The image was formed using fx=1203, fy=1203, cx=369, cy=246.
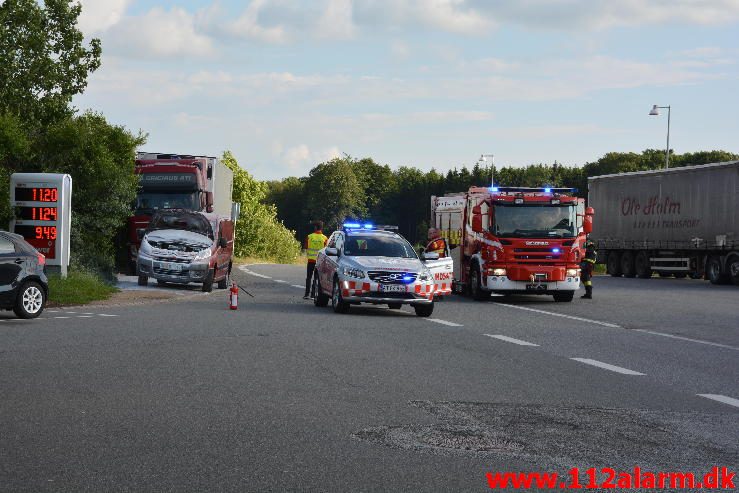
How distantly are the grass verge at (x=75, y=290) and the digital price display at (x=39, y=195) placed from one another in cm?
176

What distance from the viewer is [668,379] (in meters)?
12.5

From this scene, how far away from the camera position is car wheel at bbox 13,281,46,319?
61.7 ft

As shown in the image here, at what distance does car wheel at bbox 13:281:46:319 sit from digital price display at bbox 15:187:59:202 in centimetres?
740

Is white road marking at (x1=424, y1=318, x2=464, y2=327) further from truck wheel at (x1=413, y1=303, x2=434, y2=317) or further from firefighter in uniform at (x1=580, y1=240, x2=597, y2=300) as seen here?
firefighter in uniform at (x1=580, y1=240, x2=597, y2=300)

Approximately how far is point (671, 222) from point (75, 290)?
26161 millimetres

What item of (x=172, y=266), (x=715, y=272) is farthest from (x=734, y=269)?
(x=172, y=266)

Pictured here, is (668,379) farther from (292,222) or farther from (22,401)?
(292,222)

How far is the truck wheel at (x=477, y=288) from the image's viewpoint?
88.9 ft

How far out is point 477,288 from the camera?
89.2 feet

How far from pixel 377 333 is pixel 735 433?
8.86m

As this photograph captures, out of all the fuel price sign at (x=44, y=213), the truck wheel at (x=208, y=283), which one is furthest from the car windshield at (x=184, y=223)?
the fuel price sign at (x=44, y=213)

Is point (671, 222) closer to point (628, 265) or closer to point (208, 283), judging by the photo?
point (628, 265)

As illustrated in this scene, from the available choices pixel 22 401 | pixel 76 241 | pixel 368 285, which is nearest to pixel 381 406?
pixel 22 401

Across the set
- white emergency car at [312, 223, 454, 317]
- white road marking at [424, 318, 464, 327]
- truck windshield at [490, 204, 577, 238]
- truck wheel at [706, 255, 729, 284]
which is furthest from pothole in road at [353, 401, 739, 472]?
truck wheel at [706, 255, 729, 284]
